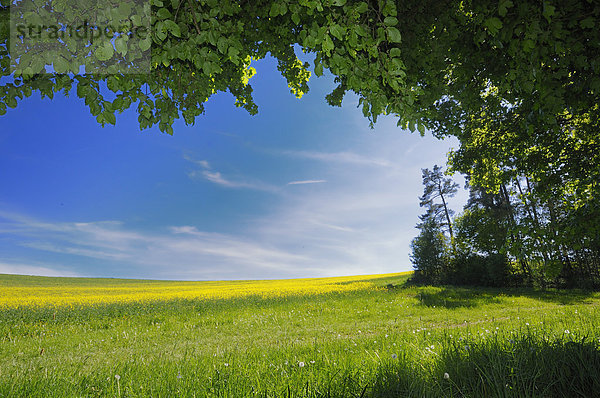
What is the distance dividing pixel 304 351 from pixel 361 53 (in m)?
5.71

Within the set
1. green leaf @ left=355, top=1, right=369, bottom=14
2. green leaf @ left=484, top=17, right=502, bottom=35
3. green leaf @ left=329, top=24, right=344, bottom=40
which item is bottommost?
green leaf @ left=329, top=24, right=344, bottom=40

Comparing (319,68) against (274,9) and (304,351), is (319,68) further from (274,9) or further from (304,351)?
(304,351)

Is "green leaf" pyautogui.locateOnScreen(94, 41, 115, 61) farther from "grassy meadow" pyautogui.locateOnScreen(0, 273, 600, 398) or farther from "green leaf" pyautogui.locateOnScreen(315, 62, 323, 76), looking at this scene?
"grassy meadow" pyautogui.locateOnScreen(0, 273, 600, 398)

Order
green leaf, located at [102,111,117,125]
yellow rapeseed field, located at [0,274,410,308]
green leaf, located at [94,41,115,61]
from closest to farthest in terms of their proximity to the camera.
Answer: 1. green leaf, located at [94,41,115,61]
2. green leaf, located at [102,111,117,125]
3. yellow rapeseed field, located at [0,274,410,308]

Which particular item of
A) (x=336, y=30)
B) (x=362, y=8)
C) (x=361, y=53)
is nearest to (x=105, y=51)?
(x=336, y=30)

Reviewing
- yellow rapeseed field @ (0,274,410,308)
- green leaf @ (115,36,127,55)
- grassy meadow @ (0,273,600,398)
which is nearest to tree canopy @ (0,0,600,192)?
green leaf @ (115,36,127,55)

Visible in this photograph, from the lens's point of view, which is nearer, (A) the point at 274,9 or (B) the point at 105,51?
(B) the point at 105,51

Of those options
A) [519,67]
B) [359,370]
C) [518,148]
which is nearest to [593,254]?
[518,148]

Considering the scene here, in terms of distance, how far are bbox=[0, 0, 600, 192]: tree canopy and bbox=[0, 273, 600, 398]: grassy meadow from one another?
3.03 meters

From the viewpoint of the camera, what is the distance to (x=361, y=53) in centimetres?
406

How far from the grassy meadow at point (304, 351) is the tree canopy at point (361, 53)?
3.03 meters

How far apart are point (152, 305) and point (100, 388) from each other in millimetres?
17287

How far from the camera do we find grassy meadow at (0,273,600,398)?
9.81ft

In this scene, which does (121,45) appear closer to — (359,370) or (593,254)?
(359,370)
